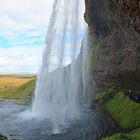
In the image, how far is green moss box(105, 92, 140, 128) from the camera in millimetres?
62825

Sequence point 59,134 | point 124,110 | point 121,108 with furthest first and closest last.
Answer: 1. point 121,108
2. point 124,110
3. point 59,134

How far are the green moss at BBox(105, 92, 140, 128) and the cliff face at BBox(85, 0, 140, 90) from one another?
1092 centimetres

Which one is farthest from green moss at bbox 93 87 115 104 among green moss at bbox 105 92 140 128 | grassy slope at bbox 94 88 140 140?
green moss at bbox 105 92 140 128

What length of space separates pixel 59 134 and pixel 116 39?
1970cm

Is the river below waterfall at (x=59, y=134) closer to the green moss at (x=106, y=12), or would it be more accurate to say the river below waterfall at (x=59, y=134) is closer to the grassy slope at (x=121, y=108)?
the grassy slope at (x=121, y=108)

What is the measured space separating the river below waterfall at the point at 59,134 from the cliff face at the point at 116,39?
397 inches

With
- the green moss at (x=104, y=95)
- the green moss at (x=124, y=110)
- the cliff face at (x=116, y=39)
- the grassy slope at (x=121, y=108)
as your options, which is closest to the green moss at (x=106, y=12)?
the cliff face at (x=116, y=39)

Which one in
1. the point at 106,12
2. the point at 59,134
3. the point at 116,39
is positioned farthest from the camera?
the point at 59,134

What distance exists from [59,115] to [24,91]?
8220 centimetres

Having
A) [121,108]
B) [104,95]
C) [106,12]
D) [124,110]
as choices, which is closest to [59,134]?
[124,110]

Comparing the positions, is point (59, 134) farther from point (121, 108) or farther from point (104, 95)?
point (104, 95)

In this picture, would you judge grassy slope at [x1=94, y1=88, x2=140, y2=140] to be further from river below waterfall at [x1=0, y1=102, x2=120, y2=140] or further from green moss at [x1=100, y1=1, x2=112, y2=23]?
green moss at [x1=100, y1=1, x2=112, y2=23]

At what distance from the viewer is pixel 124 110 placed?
7194 cm

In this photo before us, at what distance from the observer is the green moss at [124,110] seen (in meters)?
62.8
